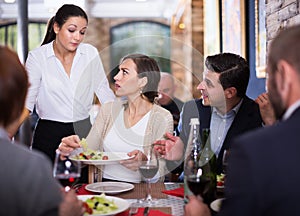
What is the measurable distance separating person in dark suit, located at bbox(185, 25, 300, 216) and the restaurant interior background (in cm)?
282

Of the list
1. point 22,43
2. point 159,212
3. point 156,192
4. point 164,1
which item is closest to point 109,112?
point 156,192

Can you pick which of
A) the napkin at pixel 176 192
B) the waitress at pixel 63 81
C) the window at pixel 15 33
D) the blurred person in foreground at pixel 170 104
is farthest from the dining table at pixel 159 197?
the window at pixel 15 33

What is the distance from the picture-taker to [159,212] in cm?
145

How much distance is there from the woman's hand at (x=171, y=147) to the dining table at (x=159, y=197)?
0.16m

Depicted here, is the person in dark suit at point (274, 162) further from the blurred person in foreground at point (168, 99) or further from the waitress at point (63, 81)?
the blurred person in foreground at point (168, 99)

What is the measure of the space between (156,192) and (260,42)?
183 centimetres

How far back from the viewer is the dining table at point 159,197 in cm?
148

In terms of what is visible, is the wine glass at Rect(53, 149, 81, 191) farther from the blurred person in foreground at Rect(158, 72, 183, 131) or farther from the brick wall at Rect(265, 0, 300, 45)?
the blurred person in foreground at Rect(158, 72, 183, 131)

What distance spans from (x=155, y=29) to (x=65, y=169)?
7.63m

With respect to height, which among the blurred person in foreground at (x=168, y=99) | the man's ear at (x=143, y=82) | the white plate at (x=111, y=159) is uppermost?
the man's ear at (x=143, y=82)

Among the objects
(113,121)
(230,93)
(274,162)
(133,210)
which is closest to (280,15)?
(230,93)

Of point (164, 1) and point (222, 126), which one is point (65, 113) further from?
point (164, 1)

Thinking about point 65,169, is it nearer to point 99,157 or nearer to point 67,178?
point 67,178

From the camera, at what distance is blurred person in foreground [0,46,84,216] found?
0.91 meters
